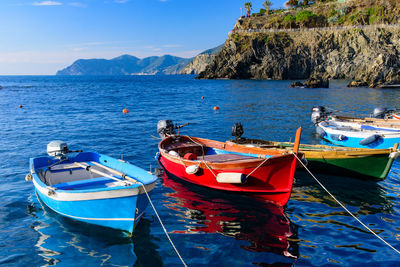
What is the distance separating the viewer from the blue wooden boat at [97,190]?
852 cm

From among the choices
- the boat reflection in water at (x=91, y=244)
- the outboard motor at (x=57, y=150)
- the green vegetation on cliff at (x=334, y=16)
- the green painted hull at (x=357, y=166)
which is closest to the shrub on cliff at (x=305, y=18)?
the green vegetation on cliff at (x=334, y=16)

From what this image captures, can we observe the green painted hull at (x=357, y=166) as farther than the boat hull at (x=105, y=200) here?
Yes

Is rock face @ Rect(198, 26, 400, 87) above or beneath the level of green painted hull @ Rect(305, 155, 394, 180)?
above

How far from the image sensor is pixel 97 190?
8500mm

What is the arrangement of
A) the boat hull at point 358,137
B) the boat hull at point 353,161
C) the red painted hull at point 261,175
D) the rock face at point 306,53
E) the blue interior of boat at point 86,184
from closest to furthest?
the blue interior of boat at point 86,184
the red painted hull at point 261,175
the boat hull at point 353,161
the boat hull at point 358,137
the rock face at point 306,53

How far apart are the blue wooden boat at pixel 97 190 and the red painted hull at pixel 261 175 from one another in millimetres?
3261

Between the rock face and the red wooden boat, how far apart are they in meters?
74.7

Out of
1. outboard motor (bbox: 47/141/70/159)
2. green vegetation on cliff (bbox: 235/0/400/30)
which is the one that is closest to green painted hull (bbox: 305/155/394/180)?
outboard motor (bbox: 47/141/70/159)

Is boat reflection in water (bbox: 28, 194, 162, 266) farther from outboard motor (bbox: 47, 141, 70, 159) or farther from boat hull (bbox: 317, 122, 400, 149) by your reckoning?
boat hull (bbox: 317, 122, 400, 149)

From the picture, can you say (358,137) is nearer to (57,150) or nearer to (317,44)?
(57,150)

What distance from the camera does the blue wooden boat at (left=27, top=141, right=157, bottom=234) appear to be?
8516 mm

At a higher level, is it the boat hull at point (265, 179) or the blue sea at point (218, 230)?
the boat hull at point (265, 179)

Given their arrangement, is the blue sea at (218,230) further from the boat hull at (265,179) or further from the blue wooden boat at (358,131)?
the blue wooden boat at (358,131)

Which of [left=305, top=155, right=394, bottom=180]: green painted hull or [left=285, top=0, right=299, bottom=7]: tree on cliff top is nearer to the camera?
[left=305, top=155, right=394, bottom=180]: green painted hull
